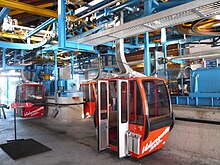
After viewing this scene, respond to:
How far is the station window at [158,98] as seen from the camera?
13.1 ft

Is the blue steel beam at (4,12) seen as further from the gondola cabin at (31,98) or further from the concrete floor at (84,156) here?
the gondola cabin at (31,98)

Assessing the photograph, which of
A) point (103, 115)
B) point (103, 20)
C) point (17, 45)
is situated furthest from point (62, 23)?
point (17, 45)

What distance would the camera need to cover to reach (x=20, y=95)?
911cm

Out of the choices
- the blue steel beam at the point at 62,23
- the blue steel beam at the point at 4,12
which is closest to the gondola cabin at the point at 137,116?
the blue steel beam at the point at 62,23

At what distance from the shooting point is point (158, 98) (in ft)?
13.5

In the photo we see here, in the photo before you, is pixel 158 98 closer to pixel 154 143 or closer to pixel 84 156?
pixel 154 143

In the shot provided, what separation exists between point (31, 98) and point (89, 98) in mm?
2857

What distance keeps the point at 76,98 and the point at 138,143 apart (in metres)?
5.70

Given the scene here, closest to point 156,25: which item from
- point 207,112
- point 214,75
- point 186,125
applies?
point 214,75

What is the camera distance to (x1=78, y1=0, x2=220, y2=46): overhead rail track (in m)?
2.59

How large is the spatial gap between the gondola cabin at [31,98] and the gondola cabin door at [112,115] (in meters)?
5.64

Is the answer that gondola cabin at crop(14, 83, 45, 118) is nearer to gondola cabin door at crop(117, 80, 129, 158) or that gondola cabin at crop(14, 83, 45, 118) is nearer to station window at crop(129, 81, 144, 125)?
gondola cabin door at crop(117, 80, 129, 158)

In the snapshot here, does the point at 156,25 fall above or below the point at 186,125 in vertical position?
above

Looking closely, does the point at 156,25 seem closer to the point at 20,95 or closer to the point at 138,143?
the point at 138,143
